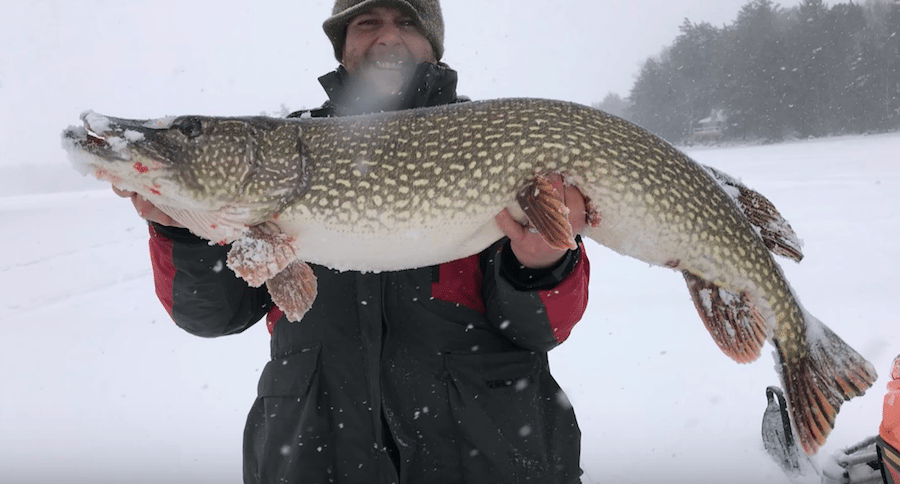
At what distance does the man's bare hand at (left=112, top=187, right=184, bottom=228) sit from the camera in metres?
1.63

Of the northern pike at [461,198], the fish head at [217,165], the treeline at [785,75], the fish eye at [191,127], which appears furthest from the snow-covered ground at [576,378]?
the treeline at [785,75]

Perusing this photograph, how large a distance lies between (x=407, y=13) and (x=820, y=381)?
184 cm

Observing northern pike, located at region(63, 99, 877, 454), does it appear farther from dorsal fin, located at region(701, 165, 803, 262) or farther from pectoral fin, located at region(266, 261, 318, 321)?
dorsal fin, located at region(701, 165, 803, 262)

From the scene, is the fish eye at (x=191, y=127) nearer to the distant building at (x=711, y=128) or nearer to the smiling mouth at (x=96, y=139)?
the smiling mouth at (x=96, y=139)

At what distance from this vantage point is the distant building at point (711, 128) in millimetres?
28442

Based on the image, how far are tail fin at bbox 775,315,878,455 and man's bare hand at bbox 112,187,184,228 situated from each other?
1884 millimetres

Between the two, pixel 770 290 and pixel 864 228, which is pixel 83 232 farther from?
pixel 864 228

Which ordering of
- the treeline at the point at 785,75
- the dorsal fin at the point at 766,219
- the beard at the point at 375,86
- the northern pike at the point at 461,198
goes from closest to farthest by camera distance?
the northern pike at the point at 461,198, the dorsal fin at the point at 766,219, the beard at the point at 375,86, the treeline at the point at 785,75

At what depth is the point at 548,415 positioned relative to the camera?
1.68 meters

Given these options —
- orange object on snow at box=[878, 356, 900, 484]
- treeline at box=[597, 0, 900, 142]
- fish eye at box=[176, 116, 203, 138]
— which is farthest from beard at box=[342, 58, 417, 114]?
treeline at box=[597, 0, 900, 142]

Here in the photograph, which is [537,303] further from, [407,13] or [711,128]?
[711,128]

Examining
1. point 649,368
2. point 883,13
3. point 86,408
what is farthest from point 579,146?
point 883,13

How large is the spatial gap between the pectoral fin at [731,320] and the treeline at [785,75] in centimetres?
2448

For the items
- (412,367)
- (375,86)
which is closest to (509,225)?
(412,367)
